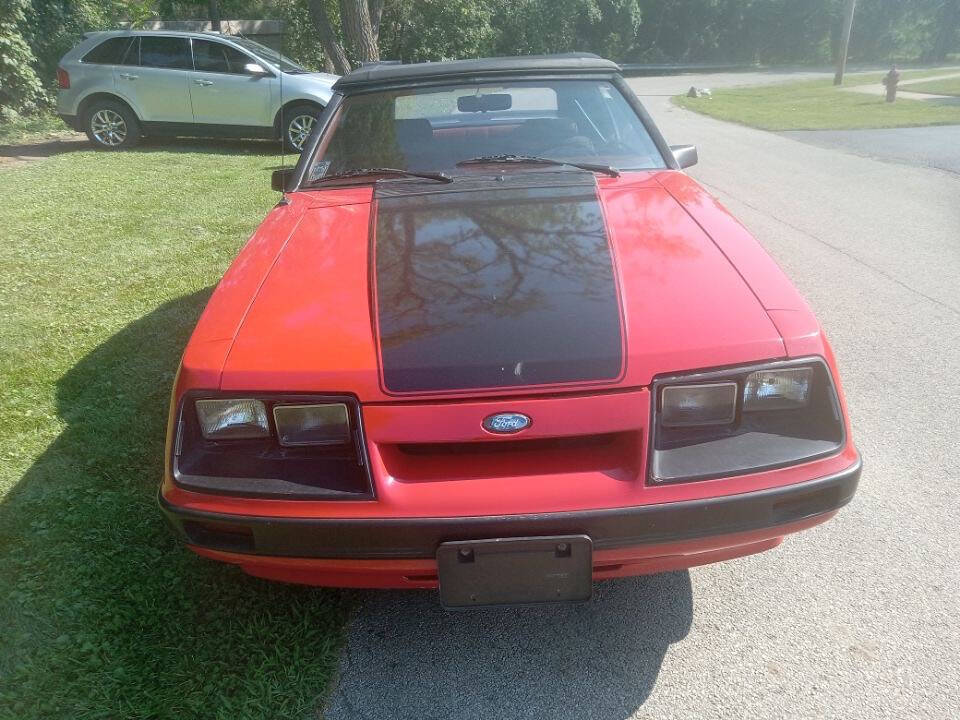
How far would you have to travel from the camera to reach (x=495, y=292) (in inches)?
83.0

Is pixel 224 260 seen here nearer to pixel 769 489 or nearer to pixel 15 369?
pixel 15 369

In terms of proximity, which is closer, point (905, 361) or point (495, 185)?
point (495, 185)

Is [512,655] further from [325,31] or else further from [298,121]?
[325,31]

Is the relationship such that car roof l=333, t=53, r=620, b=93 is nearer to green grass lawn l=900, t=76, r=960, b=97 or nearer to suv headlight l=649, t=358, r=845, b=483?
suv headlight l=649, t=358, r=845, b=483

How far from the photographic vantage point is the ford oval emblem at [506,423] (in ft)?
6.02

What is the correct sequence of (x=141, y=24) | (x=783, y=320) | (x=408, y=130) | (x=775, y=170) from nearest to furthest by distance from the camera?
(x=783, y=320) < (x=408, y=130) < (x=775, y=170) < (x=141, y=24)

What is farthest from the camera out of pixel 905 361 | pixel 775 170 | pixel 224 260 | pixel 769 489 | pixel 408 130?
pixel 775 170

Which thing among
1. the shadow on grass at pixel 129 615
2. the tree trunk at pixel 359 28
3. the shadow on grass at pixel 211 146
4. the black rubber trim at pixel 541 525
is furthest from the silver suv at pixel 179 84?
the black rubber trim at pixel 541 525

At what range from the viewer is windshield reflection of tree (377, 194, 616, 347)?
204 centimetres

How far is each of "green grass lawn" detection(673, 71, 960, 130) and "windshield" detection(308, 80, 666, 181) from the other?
39.7 feet

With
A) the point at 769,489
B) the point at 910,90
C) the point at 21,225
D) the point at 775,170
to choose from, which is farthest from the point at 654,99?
the point at 769,489

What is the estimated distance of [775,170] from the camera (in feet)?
31.6

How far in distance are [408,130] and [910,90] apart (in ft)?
78.6

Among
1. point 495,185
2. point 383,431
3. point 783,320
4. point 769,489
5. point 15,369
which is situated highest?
point 495,185
